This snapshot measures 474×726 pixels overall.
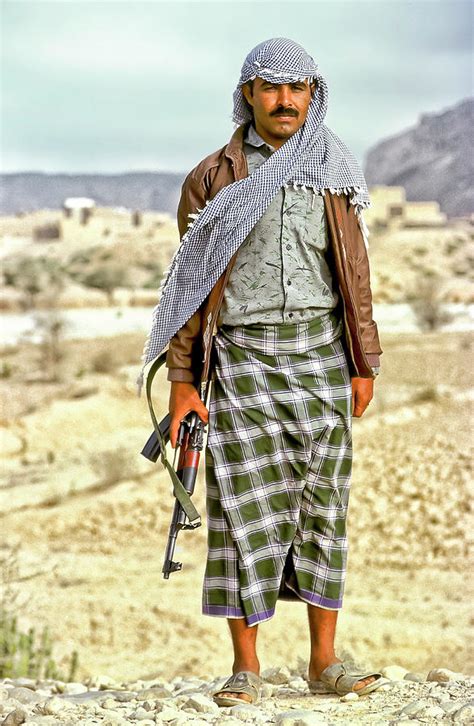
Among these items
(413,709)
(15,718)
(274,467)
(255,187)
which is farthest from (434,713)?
(255,187)

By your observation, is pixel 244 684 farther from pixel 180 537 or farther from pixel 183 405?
pixel 180 537

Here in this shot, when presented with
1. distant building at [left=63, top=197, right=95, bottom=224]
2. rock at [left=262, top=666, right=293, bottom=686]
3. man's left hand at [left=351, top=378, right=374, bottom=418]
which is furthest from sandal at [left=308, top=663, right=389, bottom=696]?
distant building at [left=63, top=197, right=95, bottom=224]

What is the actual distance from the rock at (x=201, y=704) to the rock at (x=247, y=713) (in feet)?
0.22

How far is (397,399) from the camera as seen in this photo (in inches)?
658

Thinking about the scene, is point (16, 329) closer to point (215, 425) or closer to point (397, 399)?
point (397, 399)

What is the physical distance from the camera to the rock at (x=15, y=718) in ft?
12.6

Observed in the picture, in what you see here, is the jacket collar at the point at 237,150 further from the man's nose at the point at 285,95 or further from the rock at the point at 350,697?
the rock at the point at 350,697

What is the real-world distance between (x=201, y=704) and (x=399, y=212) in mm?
43448

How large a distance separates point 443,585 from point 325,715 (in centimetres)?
691

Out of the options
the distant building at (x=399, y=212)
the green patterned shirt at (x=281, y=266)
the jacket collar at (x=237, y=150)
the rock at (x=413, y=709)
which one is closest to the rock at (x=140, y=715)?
the rock at (x=413, y=709)

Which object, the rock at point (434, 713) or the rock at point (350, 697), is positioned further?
the rock at point (350, 697)

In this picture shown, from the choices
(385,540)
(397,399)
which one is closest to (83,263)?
(397,399)

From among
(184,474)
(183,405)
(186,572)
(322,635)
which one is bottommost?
(186,572)

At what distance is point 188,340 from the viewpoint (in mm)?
3922
